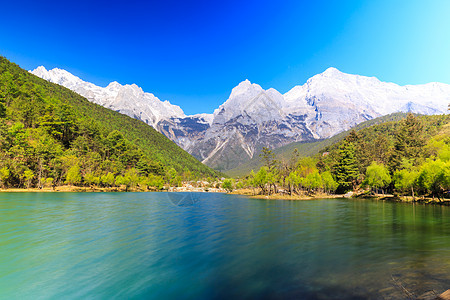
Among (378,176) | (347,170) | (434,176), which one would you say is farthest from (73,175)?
(347,170)

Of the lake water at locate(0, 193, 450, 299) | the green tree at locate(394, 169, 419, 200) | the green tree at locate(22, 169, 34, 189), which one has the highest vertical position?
the green tree at locate(394, 169, 419, 200)

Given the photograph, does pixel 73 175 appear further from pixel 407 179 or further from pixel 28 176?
pixel 407 179

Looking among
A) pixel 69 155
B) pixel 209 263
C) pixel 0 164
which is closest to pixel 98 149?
pixel 69 155

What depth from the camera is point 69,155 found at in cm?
10938

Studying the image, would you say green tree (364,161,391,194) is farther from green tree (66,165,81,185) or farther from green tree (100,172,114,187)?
green tree (66,165,81,185)

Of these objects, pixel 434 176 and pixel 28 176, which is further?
pixel 28 176

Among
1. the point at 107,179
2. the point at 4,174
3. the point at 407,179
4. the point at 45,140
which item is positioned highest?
the point at 45,140

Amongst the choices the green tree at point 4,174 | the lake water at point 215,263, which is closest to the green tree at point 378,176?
the lake water at point 215,263

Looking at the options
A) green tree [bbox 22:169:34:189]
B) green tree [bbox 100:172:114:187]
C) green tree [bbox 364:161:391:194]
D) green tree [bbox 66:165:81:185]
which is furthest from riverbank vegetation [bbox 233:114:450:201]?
green tree [bbox 22:169:34:189]

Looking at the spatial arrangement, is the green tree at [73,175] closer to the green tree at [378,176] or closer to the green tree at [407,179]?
the green tree at [407,179]

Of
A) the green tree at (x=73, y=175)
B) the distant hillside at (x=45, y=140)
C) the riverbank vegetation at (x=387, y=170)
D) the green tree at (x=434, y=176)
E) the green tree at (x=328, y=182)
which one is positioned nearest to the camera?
the green tree at (x=434, y=176)

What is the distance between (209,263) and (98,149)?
520ft

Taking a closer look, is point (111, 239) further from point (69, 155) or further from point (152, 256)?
point (69, 155)

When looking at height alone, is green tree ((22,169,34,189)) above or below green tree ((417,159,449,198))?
below
